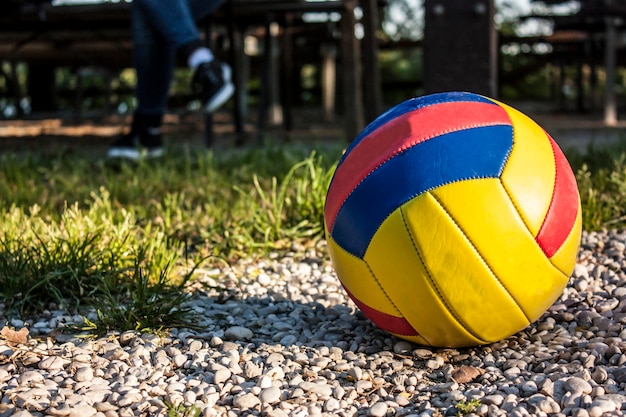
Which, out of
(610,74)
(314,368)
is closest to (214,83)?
(314,368)

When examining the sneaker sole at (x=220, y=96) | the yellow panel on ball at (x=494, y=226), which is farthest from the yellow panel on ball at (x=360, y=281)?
the sneaker sole at (x=220, y=96)

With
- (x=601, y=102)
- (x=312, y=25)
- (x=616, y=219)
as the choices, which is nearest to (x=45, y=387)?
(x=616, y=219)

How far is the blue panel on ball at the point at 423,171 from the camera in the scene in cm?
231

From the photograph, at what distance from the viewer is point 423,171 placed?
2.32 metres

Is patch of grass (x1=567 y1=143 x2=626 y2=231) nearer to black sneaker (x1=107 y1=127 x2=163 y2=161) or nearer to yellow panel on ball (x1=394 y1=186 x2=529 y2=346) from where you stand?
yellow panel on ball (x1=394 y1=186 x2=529 y2=346)

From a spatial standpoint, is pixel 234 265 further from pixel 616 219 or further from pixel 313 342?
pixel 616 219

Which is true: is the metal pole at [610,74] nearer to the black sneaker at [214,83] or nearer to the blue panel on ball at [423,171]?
the black sneaker at [214,83]

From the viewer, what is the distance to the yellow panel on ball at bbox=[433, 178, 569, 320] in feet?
7.47

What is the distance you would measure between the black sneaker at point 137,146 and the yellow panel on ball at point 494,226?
10.4 ft

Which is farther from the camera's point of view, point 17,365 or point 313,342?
point 313,342

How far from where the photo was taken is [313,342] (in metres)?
2.68

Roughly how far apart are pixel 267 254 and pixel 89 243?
32.2 inches

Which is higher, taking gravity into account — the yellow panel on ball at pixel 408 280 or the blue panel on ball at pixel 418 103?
the blue panel on ball at pixel 418 103

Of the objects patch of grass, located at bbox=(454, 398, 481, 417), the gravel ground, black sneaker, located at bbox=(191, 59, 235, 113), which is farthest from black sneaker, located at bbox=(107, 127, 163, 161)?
patch of grass, located at bbox=(454, 398, 481, 417)
